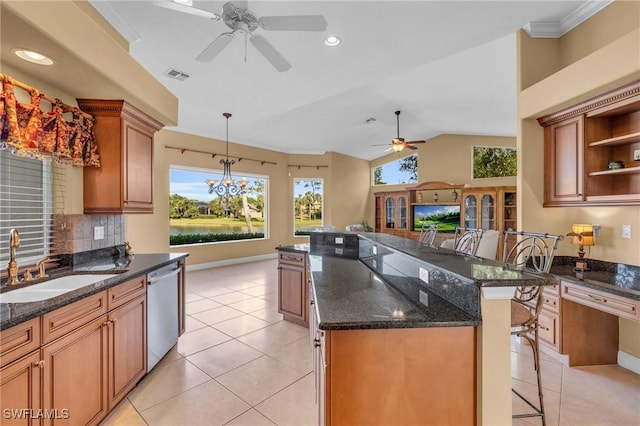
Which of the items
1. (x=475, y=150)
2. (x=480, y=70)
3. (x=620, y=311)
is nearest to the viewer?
(x=620, y=311)

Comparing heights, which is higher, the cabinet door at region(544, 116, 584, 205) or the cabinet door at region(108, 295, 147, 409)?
the cabinet door at region(544, 116, 584, 205)

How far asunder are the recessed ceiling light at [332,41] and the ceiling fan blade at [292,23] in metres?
0.77

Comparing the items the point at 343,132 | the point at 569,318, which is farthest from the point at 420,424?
the point at 343,132

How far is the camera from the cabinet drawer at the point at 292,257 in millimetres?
3285

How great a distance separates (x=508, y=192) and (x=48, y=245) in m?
7.69

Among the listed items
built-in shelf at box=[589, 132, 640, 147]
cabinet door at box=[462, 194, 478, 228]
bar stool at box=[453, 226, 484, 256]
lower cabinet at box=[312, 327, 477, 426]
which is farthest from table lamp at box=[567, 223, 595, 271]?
cabinet door at box=[462, 194, 478, 228]

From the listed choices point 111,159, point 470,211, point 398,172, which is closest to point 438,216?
point 470,211

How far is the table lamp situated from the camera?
102 inches

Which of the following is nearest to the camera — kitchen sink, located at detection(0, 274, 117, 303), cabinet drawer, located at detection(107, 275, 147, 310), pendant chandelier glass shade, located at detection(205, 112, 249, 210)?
kitchen sink, located at detection(0, 274, 117, 303)

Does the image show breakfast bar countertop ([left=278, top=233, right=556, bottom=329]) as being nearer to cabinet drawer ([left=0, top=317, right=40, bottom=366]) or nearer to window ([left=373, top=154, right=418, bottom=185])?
cabinet drawer ([left=0, top=317, right=40, bottom=366])

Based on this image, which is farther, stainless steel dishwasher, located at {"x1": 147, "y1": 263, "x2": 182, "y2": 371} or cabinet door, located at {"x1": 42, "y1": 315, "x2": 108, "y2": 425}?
stainless steel dishwasher, located at {"x1": 147, "y1": 263, "x2": 182, "y2": 371}

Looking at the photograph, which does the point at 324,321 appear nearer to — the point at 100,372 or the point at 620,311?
the point at 100,372

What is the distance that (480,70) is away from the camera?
3.94 m

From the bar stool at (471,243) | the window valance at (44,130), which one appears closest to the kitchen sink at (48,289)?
the window valance at (44,130)
